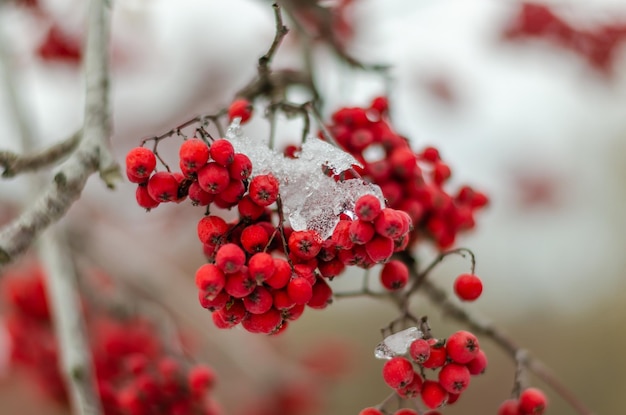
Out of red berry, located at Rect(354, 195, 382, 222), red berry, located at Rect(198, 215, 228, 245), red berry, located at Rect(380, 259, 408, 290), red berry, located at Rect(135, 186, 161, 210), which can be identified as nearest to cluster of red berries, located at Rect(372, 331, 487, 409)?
red berry, located at Rect(380, 259, 408, 290)

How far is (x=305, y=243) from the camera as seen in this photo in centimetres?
80

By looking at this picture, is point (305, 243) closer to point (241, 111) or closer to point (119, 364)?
point (241, 111)

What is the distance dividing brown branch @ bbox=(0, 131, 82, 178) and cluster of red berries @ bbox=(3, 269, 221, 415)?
0.76m

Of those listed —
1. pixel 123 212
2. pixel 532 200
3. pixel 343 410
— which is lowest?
pixel 343 410

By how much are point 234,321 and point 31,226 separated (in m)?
0.30

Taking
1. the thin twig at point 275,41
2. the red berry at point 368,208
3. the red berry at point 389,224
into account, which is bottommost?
the red berry at point 389,224

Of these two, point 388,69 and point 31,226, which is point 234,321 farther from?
point 388,69

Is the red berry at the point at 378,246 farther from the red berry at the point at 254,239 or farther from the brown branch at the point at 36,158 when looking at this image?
the brown branch at the point at 36,158

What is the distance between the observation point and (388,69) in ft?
4.78

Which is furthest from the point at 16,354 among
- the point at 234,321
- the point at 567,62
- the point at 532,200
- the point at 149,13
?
the point at 532,200

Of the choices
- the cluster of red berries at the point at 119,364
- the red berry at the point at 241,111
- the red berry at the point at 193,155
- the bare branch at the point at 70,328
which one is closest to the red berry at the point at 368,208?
the red berry at the point at 193,155

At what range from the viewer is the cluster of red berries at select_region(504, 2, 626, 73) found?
2.68m

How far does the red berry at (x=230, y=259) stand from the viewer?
77 cm

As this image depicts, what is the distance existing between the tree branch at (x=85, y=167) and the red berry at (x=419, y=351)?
19.6 inches
